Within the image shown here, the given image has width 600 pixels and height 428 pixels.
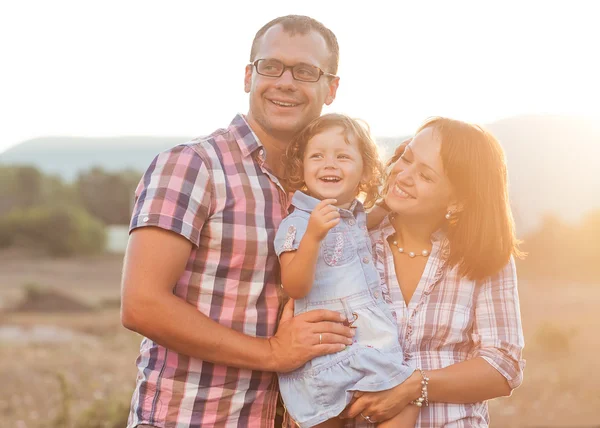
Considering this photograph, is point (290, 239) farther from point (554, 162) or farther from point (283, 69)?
point (554, 162)

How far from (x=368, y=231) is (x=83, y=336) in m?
15.1

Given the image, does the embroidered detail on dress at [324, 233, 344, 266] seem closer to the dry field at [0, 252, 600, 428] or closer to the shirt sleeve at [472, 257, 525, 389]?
the shirt sleeve at [472, 257, 525, 389]

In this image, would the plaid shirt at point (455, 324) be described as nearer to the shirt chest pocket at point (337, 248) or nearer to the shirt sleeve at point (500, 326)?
the shirt sleeve at point (500, 326)

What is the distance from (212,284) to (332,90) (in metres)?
1.14

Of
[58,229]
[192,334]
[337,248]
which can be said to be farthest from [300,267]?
[58,229]

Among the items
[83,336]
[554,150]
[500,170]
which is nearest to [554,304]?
[554,150]

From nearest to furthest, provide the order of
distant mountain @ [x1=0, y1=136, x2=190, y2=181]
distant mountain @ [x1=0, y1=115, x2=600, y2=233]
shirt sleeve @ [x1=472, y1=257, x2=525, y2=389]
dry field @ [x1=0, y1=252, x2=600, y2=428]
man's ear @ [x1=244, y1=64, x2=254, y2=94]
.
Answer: shirt sleeve @ [x1=472, y1=257, x2=525, y2=389], man's ear @ [x1=244, y1=64, x2=254, y2=94], dry field @ [x1=0, y1=252, x2=600, y2=428], distant mountain @ [x1=0, y1=115, x2=600, y2=233], distant mountain @ [x1=0, y1=136, x2=190, y2=181]

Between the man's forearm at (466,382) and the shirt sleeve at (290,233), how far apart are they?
68cm

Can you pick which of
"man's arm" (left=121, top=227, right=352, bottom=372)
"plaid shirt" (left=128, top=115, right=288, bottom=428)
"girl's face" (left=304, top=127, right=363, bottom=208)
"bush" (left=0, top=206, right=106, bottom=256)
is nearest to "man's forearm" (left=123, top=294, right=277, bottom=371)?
"man's arm" (left=121, top=227, right=352, bottom=372)

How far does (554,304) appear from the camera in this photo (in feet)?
49.0

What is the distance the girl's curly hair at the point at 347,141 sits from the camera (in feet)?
9.67

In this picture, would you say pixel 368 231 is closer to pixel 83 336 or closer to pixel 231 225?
pixel 231 225

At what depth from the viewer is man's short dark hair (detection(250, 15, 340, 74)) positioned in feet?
10.4

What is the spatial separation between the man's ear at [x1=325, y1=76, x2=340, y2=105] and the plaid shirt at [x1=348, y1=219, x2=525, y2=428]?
86cm
